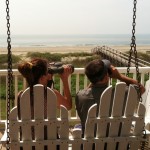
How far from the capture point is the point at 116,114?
307cm

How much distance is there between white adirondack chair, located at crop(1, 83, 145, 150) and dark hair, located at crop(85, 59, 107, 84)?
24cm

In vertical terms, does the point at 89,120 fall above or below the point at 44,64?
below

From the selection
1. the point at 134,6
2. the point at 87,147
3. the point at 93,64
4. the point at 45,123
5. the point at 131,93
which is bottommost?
the point at 87,147

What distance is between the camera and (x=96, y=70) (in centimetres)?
→ 314

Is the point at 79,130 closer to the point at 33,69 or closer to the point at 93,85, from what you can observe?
the point at 93,85

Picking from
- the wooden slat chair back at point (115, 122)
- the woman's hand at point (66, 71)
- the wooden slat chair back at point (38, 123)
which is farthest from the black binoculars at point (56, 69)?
the wooden slat chair back at point (115, 122)

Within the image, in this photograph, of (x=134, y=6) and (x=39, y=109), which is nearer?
(x=39, y=109)

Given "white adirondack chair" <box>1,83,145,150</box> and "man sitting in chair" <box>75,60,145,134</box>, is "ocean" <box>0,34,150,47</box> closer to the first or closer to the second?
"man sitting in chair" <box>75,60,145,134</box>

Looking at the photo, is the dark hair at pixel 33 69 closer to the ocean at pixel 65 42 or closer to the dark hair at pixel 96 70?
the dark hair at pixel 96 70

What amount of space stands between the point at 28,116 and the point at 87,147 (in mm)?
585

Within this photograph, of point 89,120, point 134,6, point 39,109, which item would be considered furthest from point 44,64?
point 134,6

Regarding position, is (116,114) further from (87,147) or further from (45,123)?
(45,123)

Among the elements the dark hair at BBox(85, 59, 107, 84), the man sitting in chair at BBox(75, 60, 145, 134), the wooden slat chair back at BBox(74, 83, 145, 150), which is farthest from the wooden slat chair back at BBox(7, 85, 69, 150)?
the dark hair at BBox(85, 59, 107, 84)

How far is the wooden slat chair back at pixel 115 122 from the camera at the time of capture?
3.01 meters
